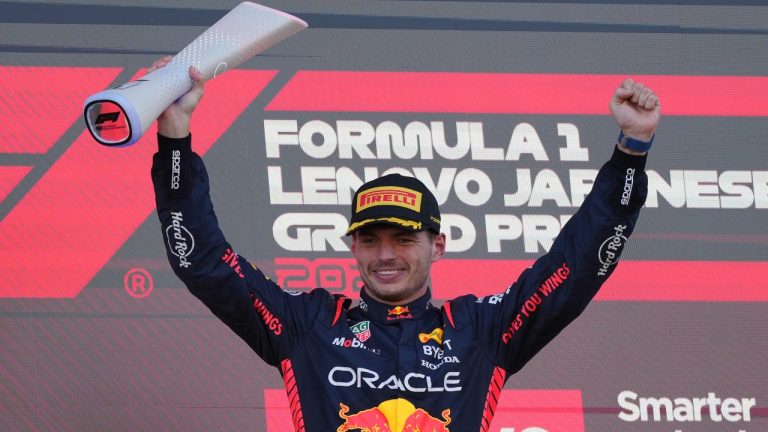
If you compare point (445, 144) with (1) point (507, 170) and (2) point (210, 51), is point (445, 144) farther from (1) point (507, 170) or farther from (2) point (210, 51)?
(2) point (210, 51)

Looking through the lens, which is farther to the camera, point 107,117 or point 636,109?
point 636,109

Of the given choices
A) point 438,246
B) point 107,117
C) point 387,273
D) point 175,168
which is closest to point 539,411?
point 438,246

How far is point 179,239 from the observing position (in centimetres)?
222

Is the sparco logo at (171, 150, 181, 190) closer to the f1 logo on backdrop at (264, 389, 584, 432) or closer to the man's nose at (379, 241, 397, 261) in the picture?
the man's nose at (379, 241, 397, 261)

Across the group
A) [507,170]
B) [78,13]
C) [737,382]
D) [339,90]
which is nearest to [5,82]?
[78,13]

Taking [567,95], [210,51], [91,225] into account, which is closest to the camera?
[210,51]

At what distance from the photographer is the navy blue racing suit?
7.33 ft

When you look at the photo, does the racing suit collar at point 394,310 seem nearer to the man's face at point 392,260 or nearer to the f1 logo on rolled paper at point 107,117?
the man's face at point 392,260

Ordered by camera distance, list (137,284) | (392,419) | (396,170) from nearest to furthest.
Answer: (392,419) < (137,284) < (396,170)

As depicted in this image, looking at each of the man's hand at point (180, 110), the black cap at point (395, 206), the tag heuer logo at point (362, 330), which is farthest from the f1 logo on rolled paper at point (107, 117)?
the tag heuer logo at point (362, 330)

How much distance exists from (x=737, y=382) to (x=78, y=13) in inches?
83.7

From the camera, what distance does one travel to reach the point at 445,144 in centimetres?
350

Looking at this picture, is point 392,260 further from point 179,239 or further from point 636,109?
point 636,109

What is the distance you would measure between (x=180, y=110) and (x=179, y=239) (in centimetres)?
24
